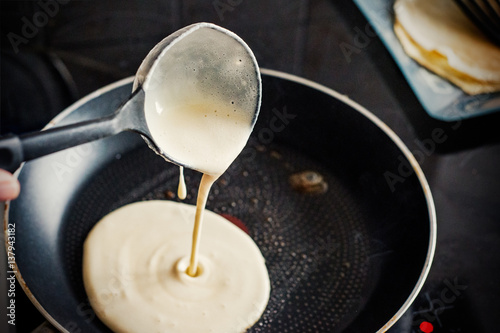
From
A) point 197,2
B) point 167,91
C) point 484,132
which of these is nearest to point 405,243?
point 484,132

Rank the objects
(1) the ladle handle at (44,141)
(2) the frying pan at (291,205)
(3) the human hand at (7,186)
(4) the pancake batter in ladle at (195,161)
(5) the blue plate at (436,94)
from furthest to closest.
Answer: (5) the blue plate at (436,94), (2) the frying pan at (291,205), (4) the pancake batter in ladle at (195,161), (3) the human hand at (7,186), (1) the ladle handle at (44,141)

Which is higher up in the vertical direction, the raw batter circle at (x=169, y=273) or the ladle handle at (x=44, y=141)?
the ladle handle at (x=44, y=141)

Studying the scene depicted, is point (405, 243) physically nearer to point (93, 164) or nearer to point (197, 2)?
point (93, 164)

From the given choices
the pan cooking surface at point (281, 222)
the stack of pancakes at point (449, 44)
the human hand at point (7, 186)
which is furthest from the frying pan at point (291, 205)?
the stack of pancakes at point (449, 44)

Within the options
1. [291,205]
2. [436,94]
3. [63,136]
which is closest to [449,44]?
[436,94]

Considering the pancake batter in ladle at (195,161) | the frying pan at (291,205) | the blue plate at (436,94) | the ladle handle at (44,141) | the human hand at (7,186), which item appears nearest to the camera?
the ladle handle at (44,141)

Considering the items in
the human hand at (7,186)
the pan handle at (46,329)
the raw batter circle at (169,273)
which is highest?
the human hand at (7,186)

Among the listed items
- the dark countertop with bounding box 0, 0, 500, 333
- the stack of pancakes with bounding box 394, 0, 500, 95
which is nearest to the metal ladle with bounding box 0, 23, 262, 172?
the dark countertop with bounding box 0, 0, 500, 333

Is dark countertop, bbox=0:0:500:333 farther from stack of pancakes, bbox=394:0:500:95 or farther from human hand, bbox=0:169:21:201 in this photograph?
human hand, bbox=0:169:21:201

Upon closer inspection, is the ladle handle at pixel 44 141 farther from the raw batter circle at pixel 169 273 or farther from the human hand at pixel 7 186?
the raw batter circle at pixel 169 273
